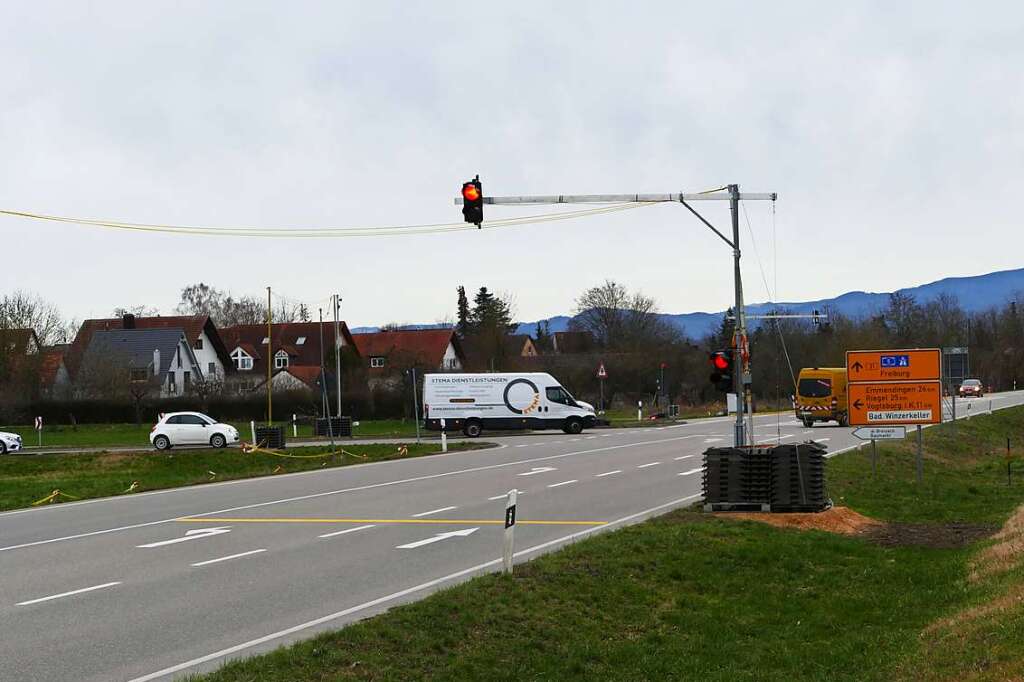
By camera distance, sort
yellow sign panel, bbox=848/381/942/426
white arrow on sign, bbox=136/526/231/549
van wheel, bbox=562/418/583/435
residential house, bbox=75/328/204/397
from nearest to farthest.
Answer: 1. white arrow on sign, bbox=136/526/231/549
2. yellow sign panel, bbox=848/381/942/426
3. van wheel, bbox=562/418/583/435
4. residential house, bbox=75/328/204/397

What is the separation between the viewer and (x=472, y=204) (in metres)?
18.8

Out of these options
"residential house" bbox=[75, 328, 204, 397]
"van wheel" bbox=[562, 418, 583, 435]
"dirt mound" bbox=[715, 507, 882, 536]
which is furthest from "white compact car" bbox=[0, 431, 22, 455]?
"dirt mound" bbox=[715, 507, 882, 536]

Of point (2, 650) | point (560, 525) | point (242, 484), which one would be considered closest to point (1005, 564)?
point (560, 525)

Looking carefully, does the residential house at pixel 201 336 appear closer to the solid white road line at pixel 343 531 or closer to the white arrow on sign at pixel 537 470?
the white arrow on sign at pixel 537 470

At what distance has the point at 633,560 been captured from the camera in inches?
488

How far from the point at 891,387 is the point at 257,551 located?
16852 mm

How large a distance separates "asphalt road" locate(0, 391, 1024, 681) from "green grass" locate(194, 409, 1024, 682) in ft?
3.14

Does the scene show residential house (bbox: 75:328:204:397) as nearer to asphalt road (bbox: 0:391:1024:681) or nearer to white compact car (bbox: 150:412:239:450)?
white compact car (bbox: 150:412:239:450)

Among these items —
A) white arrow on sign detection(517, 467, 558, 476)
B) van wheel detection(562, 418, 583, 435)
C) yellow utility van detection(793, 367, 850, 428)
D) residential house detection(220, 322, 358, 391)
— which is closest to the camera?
white arrow on sign detection(517, 467, 558, 476)

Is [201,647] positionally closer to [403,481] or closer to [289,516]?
[289,516]

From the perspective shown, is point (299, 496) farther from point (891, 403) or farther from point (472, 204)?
point (891, 403)

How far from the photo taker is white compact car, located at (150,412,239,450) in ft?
140

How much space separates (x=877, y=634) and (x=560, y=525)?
25.3 ft

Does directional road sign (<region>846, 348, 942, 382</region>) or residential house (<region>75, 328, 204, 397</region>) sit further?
residential house (<region>75, 328, 204, 397</region>)
